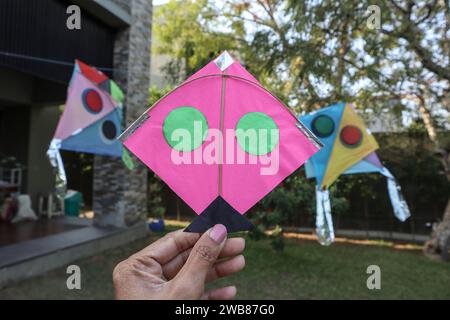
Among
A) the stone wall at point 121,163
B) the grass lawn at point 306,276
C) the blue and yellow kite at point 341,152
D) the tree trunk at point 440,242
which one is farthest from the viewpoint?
the stone wall at point 121,163

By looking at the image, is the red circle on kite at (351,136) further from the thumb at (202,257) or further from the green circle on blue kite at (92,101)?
the green circle on blue kite at (92,101)

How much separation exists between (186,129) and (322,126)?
2.91 m

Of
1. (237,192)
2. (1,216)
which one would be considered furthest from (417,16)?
(1,216)

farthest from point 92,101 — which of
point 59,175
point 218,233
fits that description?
point 218,233

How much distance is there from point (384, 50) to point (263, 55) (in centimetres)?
193

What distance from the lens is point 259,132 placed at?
1.62 metres

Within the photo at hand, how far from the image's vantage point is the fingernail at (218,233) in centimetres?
140

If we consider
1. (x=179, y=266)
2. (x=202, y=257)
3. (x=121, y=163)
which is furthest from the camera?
(x=121, y=163)

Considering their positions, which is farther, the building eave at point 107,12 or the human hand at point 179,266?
the building eave at point 107,12

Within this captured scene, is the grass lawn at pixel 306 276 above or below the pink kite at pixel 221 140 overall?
below

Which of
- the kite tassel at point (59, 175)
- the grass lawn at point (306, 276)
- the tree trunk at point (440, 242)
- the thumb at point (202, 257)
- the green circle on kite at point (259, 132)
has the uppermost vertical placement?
the green circle on kite at point (259, 132)

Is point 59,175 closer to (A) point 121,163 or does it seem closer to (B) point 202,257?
(B) point 202,257

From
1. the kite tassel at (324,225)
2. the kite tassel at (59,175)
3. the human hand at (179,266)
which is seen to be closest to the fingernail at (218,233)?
the human hand at (179,266)

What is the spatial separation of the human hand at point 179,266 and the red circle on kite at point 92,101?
3.52 meters
